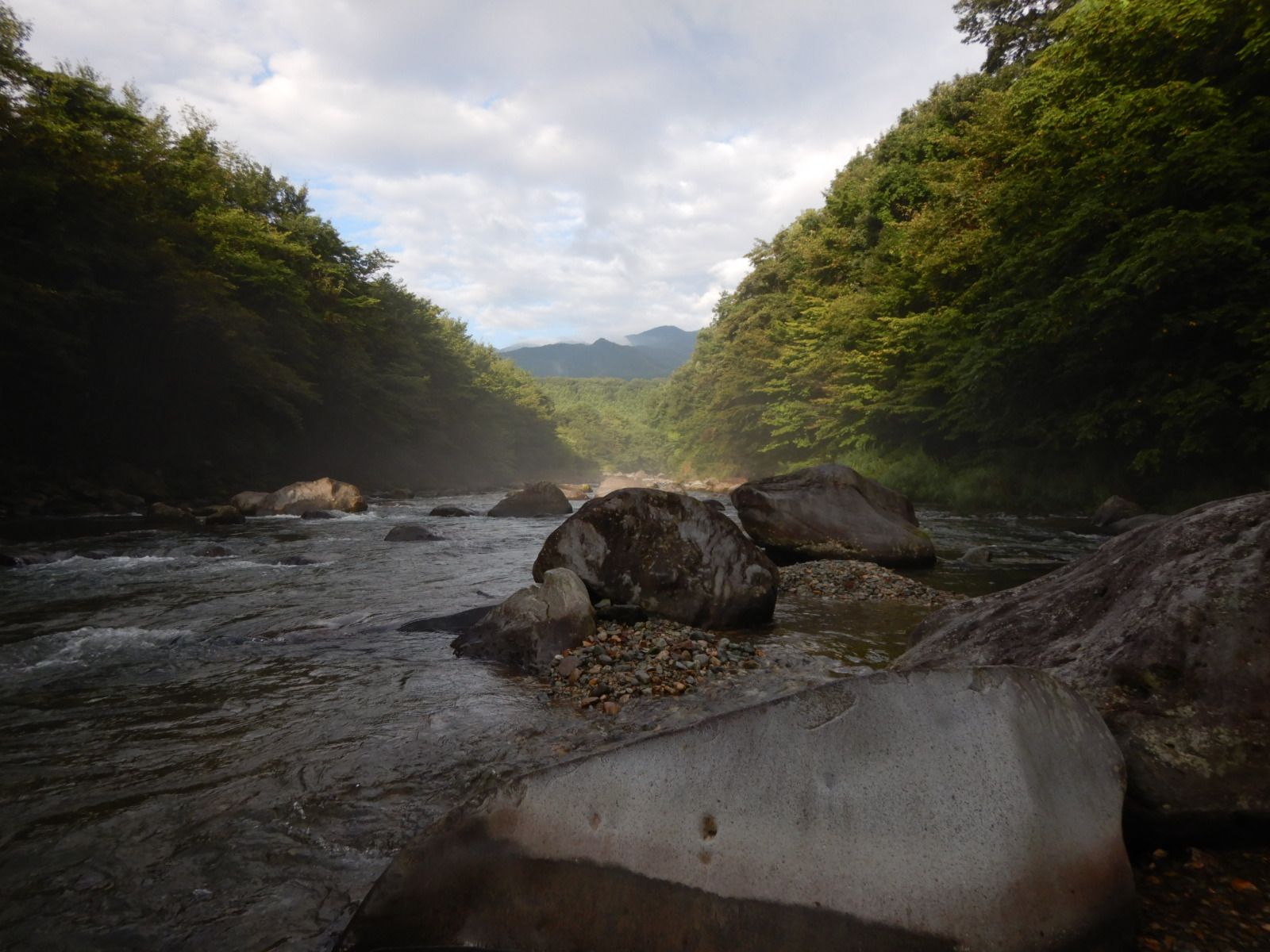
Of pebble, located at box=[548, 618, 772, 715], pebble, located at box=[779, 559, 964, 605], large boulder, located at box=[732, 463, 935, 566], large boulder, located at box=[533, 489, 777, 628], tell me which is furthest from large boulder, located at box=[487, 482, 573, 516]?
pebble, located at box=[548, 618, 772, 715]

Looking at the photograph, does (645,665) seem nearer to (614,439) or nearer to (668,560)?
(668,560)

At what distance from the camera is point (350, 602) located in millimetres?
8008

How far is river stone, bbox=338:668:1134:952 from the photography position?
1927 millimetres

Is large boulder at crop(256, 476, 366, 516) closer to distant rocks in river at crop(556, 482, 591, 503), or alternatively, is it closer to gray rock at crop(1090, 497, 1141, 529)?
distant rocks in river at crop(556, 482, 591, 503)

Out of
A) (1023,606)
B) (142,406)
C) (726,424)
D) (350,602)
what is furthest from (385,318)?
(1023,606)

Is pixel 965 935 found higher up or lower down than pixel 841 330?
lower down

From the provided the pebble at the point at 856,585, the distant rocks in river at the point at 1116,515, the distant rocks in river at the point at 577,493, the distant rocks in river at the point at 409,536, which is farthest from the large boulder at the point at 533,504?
the distant rocks in river at the point at 1116,515

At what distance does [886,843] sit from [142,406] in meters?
30.7

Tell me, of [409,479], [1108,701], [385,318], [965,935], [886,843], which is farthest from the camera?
[409,479]

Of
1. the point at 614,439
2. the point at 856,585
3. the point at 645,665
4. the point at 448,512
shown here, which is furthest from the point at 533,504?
the point at 614,439

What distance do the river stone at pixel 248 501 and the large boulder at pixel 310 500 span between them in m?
0.09

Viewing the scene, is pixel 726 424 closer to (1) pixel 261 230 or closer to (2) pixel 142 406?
(1) pixel 261 230

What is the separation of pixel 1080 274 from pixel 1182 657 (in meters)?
15.7

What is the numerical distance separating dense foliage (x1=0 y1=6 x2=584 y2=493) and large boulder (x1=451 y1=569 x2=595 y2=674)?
18.2 m
